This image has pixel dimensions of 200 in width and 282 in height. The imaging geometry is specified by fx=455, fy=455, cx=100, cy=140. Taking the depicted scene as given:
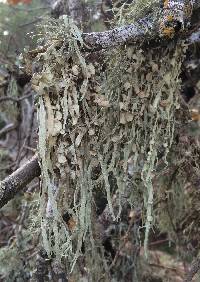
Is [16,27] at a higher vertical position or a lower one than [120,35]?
higher

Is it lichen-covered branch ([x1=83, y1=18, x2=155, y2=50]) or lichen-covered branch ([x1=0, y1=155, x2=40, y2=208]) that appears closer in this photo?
lichen-covered branch ([x1=83, y1=18, x2=155, y2=50])

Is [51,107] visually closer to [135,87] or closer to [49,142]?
[49,142]

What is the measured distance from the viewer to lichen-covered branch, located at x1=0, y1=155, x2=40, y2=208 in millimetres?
1400

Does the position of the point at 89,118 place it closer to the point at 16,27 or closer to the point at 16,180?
the point at 16,180

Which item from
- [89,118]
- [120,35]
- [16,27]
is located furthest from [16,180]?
[16,27]

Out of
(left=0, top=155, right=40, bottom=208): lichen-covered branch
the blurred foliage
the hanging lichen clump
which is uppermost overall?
the blurred foliage

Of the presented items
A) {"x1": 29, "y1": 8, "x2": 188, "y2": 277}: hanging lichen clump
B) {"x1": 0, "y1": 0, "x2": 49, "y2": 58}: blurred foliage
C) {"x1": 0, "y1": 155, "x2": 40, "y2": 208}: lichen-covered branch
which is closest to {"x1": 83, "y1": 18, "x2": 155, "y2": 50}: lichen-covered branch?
{"x1": 29, "y1": 8, "x2": 188, "y2": 277}: hanging lichen clump

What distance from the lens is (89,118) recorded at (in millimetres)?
1322

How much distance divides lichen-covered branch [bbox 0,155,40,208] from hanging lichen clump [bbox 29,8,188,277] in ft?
0.48

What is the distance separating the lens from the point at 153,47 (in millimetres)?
1479

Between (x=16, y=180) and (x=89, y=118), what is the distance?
12.9 inches

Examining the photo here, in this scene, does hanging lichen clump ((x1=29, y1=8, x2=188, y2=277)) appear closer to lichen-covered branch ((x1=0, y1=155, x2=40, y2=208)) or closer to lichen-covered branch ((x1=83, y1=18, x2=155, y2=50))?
lichen-covered branch ((x1=83, y1=18, x2=155, y2=50))

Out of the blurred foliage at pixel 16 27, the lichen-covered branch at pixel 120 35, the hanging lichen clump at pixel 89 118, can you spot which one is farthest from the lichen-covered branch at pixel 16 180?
the blurred foliage at pixel 16 27

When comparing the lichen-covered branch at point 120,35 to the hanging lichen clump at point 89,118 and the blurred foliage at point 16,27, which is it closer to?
the hanging lichen clump at point 89,118
